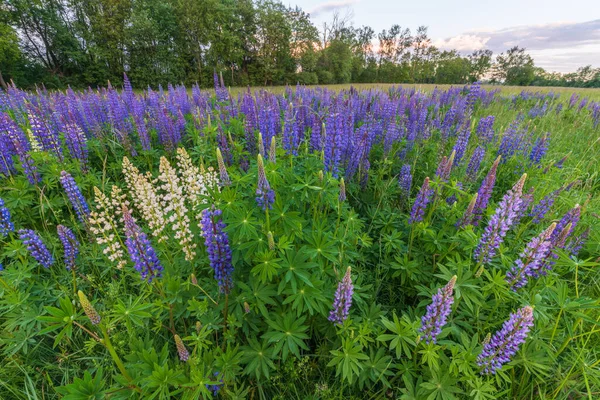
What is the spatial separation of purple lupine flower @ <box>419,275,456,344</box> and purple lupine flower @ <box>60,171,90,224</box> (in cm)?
329

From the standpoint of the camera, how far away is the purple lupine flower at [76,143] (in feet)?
12.0

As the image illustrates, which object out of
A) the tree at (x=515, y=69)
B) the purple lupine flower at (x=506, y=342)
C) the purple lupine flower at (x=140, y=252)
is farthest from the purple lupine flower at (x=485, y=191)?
the tree at (x=515, y=69)

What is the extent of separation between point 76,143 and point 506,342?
5099 millimetres

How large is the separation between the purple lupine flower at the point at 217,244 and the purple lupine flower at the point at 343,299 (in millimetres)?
792

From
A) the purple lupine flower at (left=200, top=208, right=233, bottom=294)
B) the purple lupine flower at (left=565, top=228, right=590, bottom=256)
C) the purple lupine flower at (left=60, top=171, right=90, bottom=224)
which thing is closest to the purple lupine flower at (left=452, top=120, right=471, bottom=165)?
the purple lupine flower at (left=565, top=228, right=590, bottom=256)

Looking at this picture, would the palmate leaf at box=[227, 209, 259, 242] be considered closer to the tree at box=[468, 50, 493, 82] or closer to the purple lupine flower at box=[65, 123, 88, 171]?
the purple lupine flower at box=[65, 123, 88, 171]

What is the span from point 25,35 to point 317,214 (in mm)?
43771

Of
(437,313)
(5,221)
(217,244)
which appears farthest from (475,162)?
(5,221)

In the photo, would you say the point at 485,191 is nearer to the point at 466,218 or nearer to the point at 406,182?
the point at 466,218

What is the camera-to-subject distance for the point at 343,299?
1881 millimetres

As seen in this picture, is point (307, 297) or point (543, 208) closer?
point (307, 297)

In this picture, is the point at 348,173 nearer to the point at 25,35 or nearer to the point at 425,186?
the point at 425,186

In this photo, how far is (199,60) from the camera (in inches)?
1335

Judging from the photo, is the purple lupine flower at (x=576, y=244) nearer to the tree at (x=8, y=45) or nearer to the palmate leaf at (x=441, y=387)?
the palmate leaf at (x=441, y=387)
